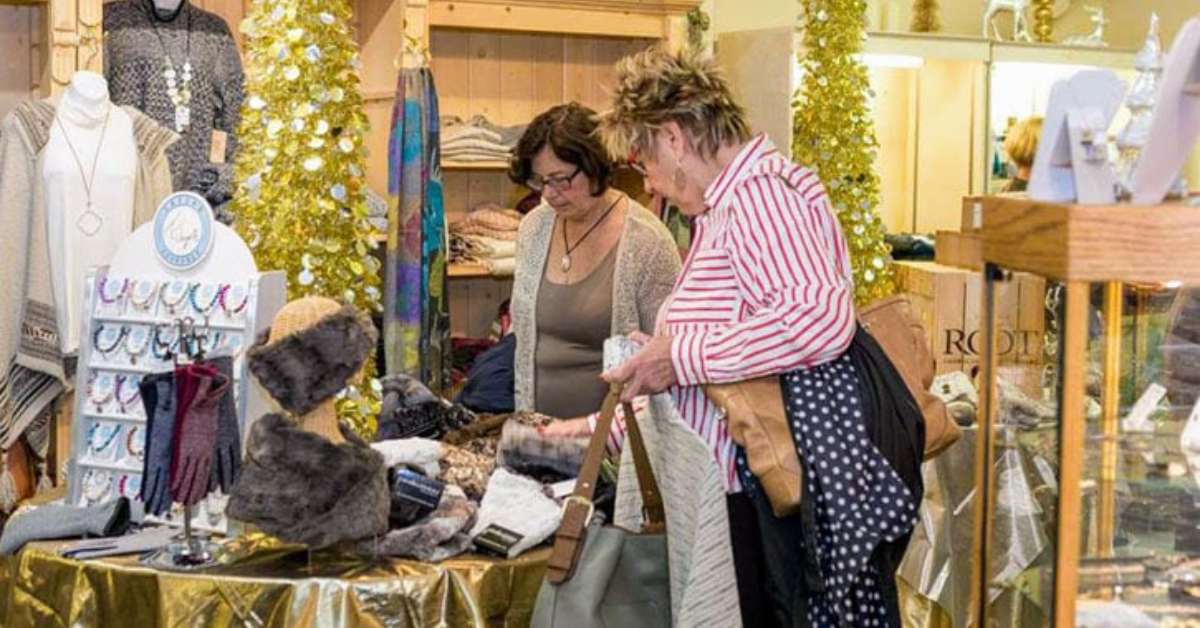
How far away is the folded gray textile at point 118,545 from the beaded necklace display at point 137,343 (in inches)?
15.7

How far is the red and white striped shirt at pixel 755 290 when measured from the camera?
2.26 metres

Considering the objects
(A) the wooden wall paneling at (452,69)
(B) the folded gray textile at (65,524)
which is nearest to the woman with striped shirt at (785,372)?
(B) the folded gray textile at (65,524)

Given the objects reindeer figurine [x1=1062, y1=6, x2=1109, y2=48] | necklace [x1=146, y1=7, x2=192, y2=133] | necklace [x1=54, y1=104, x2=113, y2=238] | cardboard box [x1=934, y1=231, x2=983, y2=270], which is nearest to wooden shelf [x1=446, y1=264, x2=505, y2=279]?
necklace [x1=146, y1=7, x2=192, y2=133]

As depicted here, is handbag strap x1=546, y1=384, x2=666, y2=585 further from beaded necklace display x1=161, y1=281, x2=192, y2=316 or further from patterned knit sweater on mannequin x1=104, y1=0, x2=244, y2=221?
patterned knit sweater on mannequin x1=104, y1=0, x2=244, y2=221

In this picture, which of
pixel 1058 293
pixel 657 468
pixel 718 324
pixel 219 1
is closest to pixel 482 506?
pixel 657 468

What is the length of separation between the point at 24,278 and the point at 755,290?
9.45 ft

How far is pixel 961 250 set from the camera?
5.42 feet

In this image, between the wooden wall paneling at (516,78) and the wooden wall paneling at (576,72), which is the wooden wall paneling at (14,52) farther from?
the wooden wall paneling at (576,72)

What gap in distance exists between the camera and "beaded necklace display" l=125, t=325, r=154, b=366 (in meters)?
2.90

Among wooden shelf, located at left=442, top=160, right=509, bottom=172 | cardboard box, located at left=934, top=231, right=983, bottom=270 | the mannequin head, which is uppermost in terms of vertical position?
the mannequin head

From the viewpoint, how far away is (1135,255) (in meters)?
1.31

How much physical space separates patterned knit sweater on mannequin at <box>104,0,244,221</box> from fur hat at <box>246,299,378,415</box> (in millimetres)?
2453

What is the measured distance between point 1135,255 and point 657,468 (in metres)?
1.21

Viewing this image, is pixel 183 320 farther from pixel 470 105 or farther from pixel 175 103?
pixel 470 105
